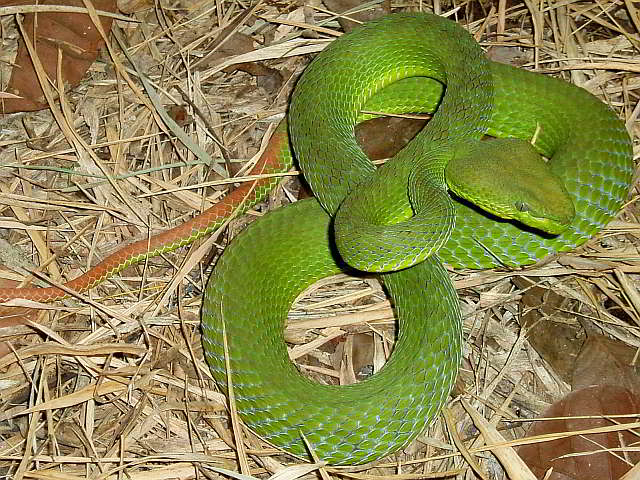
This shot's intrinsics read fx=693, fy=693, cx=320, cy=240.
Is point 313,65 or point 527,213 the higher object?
point 313,65

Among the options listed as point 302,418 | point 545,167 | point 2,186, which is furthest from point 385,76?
point 2,186

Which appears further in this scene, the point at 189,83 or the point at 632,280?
the point at 189,83

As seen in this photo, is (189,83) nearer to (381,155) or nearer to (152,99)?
(152,99)

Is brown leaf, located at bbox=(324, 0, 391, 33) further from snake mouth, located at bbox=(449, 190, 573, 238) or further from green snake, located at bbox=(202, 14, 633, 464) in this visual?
snake mouth, located at bbox=(449, 190, 573, 238)

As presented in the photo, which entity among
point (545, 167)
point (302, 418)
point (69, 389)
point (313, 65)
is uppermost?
point (313, 65)

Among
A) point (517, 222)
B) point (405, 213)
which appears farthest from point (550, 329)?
point (405, 213)

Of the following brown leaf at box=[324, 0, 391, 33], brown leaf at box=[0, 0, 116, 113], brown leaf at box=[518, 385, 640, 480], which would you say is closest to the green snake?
brown leaf at box=[324, 0, 391, 33]

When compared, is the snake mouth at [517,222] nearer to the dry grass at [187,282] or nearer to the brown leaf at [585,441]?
the dry grass at [187,282]
